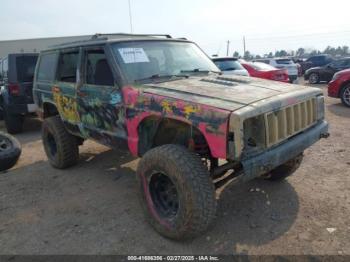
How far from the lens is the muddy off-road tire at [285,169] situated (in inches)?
167

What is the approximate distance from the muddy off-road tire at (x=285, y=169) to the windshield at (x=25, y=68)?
6.56m

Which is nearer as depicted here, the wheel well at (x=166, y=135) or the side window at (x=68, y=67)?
the wheel well at (x=166, y=135)

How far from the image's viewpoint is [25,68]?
8.47 m

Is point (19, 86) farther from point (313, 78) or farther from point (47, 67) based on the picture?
point (313, 78)

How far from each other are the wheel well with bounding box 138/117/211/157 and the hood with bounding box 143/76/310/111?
1.02 feet

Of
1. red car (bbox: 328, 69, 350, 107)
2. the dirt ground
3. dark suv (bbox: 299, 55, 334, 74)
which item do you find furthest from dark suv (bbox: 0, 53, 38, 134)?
dark suv (bbox: 299, 55, 334, 74)

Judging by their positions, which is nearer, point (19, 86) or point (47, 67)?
point (47, 67)

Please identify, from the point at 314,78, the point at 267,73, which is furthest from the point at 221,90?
the point at 314,78

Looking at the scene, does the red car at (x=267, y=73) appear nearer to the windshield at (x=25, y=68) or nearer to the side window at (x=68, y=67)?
the windshield at (x=25, y=68)

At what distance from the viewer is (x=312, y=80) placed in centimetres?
1834

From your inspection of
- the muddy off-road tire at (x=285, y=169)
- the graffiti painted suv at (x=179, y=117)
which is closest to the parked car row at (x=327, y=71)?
the muddy off-road tire at (x=285, y=169)

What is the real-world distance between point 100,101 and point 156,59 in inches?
33.5

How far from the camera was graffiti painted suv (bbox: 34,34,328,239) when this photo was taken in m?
2.96

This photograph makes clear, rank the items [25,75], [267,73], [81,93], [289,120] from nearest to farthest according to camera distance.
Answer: [289,120], [81,93], [25,75], [267,73]
